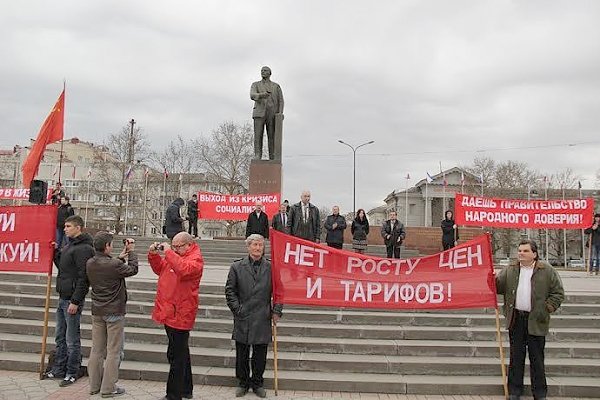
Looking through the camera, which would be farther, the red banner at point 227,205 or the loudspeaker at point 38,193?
the red banner at point 227,205

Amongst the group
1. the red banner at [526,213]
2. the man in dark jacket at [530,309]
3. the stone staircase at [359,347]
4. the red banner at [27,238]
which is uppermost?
the red banner at [526,213]

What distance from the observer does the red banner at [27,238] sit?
A: 6820 mm

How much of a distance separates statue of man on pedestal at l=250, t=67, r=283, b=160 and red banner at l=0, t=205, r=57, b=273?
10968 mm

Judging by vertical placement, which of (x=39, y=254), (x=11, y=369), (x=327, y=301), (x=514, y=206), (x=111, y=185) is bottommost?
(x=11, y=369)

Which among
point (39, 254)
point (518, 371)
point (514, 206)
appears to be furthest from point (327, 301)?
point (514, 206)

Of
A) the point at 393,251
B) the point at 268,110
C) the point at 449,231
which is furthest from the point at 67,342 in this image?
the point at 268,110

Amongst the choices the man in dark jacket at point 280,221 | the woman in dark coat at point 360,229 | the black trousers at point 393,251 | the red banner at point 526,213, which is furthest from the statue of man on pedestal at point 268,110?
the red banner at point 526,213

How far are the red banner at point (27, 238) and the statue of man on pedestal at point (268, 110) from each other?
36.0 feet

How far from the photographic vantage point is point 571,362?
668 centimetres

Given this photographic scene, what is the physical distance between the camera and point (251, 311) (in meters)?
5.73

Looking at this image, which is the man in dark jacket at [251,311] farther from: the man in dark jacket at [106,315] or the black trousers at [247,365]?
the man in dark jacket at [106,315]

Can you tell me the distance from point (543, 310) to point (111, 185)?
6062 cm

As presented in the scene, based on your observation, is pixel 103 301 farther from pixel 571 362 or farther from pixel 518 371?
pixel 571 362

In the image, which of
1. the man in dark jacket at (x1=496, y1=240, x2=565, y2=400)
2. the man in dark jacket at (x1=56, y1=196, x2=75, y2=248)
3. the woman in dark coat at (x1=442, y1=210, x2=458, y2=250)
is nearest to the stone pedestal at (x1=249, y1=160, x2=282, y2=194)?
the woman in dark coat at (x1=442, y1=210, x2=458, y2=250)
